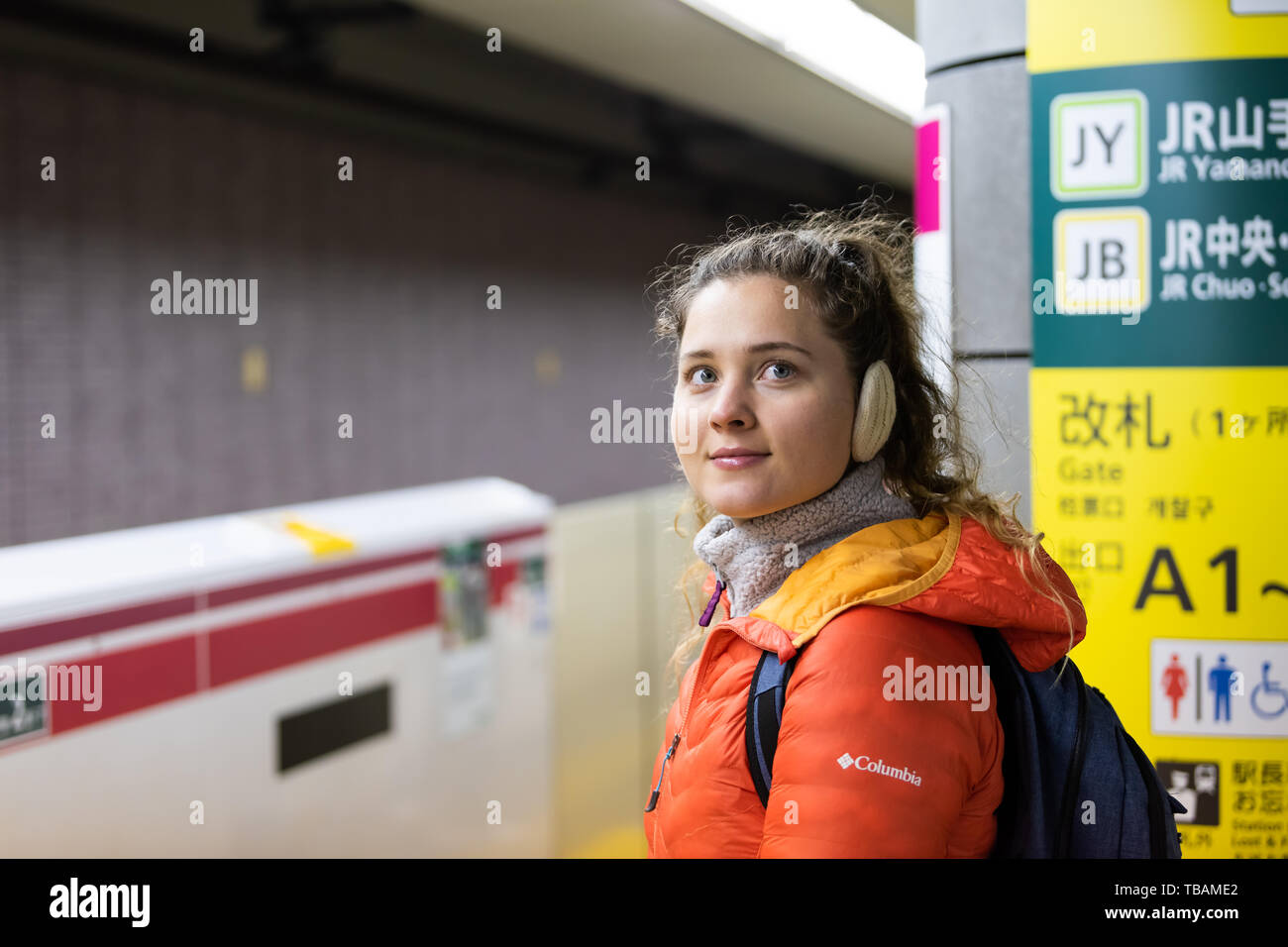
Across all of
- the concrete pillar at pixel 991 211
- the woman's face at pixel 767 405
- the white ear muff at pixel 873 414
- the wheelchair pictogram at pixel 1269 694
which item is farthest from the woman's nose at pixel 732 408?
the wheelchair pictogram at pixel 1269 694

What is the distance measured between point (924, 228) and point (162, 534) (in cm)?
198

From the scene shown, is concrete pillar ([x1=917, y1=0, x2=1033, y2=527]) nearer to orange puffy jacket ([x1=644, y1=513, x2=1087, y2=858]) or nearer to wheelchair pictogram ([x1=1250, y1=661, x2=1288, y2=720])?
wheelchair pictogram ([x1=1250, y1=661, x2=1288, y2=720])

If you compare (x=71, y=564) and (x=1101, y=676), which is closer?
(x=1101, y=676)

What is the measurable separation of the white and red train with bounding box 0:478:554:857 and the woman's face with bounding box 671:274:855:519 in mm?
1724

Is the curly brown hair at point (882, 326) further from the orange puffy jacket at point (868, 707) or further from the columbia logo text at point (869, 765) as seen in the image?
the columbia logo text at point (869, 765)

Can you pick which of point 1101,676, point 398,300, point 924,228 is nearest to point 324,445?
point 398,300

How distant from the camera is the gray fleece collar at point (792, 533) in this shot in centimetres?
105

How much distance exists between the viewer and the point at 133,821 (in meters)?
2.29

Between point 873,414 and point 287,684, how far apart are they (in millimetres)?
2054

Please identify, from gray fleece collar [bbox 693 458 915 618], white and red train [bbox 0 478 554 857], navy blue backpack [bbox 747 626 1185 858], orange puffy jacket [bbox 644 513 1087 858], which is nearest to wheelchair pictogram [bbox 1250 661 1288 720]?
navy blue backpack [bbox 747 626 1185 858]

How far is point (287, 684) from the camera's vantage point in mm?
2680
